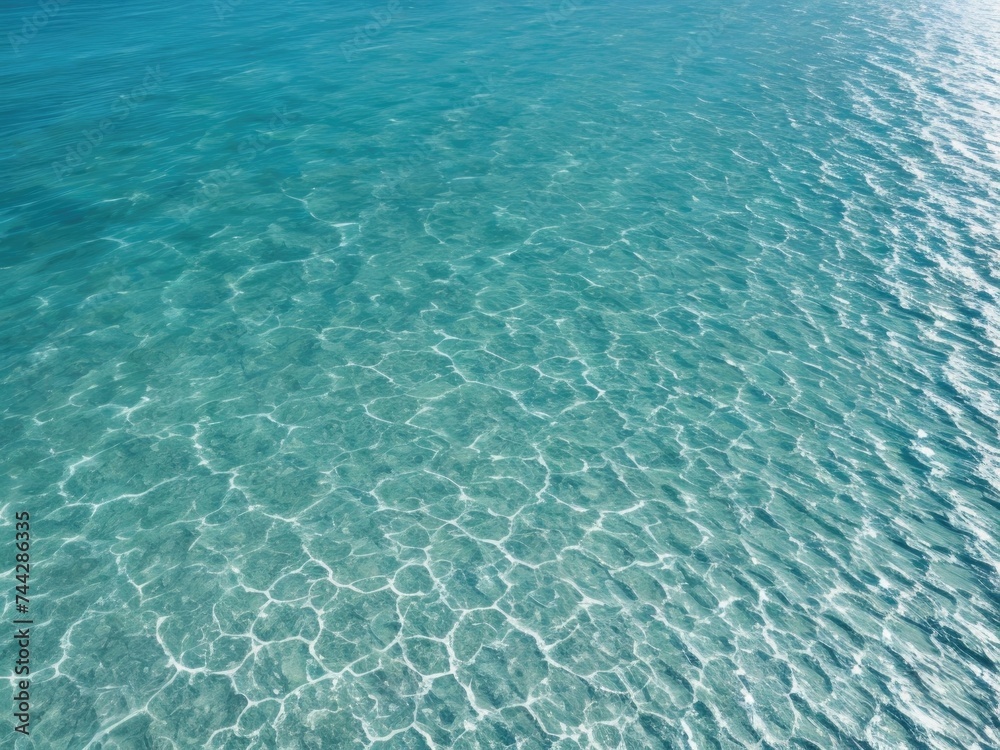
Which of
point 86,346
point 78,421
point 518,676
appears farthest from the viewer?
point 86,346

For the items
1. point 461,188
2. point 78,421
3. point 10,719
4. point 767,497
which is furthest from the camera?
point 461,188

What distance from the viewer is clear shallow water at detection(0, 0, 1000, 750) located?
100ft

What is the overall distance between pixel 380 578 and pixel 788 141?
199ft

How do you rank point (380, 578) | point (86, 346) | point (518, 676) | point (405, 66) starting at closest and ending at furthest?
point (518, 676)
point (380, 578)
point (86, 346)
point (405, 66)

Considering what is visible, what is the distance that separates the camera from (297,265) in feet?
182

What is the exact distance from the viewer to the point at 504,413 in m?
43.5

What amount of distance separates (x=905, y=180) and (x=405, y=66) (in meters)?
57.4

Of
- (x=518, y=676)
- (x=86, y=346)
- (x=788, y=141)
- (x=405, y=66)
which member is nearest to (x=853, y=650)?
(x=518, y=676)

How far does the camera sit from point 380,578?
34.2 meters

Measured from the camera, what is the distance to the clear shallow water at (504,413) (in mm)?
30531

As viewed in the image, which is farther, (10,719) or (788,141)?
(788,141)

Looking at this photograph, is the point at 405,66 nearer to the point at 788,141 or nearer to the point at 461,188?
the point at 461,188

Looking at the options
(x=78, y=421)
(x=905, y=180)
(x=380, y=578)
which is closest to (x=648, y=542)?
(x=380, y=578)

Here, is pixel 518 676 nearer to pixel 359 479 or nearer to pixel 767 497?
pixel 359 479
